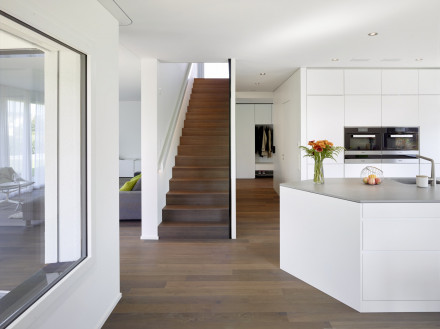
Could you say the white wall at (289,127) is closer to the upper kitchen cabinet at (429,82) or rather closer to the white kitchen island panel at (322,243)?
the upper kitchen cabinet at (429,82)

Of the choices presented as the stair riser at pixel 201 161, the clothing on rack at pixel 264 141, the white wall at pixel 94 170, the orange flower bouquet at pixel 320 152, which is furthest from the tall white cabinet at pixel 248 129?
the white wall at pixel 94 170

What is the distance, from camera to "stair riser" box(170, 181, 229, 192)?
538 cm

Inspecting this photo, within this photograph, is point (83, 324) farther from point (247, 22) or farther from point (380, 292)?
point (247, 22)

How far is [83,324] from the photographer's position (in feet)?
7.04

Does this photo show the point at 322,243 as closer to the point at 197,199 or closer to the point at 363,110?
the point at 197,199

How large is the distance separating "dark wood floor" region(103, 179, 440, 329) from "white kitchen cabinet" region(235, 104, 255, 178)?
21.9ft

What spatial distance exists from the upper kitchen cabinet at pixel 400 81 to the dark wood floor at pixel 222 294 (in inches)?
119

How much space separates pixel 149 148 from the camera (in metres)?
4.54

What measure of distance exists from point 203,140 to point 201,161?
0.64 m

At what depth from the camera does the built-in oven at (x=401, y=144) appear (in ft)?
17.1

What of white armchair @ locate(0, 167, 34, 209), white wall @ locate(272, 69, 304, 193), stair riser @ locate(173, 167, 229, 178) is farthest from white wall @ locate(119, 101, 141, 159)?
white armchair @ locate(0, 167, 34, 209)

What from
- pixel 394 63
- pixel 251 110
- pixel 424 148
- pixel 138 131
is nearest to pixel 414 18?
pixel 394 63

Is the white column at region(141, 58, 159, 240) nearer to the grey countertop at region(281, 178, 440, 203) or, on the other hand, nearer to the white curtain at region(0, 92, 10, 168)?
the grey countertop at region(281, 178, 440, 203)

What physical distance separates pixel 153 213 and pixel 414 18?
12.1 feet
